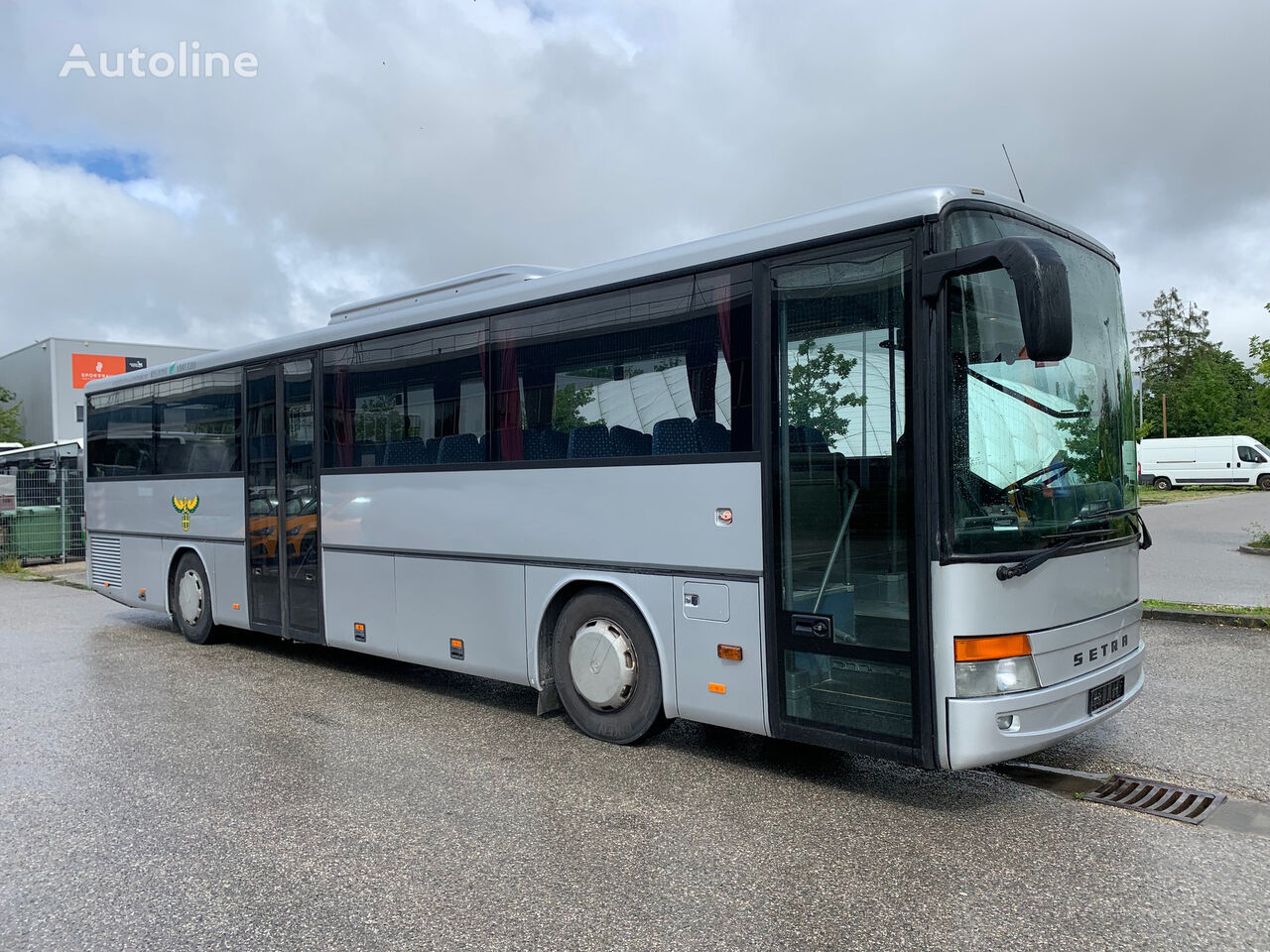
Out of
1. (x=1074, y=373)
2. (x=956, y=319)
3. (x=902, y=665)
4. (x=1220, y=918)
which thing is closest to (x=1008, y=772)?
(x=902, y=665)

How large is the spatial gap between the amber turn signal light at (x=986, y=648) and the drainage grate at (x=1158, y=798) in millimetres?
1204

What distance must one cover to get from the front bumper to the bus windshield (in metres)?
0.71

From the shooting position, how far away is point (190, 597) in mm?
10719

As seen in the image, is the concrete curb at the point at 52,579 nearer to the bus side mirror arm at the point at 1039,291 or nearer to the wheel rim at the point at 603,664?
the wheel rim at the point at 603,664

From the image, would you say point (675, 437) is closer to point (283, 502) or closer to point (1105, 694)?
point (1105, 694)

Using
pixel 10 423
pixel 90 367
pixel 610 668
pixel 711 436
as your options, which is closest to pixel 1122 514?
pixel 711 436

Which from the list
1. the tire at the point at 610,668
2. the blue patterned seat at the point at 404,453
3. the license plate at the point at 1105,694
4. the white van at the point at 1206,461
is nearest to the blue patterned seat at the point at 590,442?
the tire at the point at 610,668

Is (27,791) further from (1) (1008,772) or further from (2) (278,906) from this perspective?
(1) (1008,772)

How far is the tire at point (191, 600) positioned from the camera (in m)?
10.5

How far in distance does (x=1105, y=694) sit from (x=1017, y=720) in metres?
0.87

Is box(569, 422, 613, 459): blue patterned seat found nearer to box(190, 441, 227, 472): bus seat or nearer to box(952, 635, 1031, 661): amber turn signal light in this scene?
box(952, 635, 1031, 661): amber turn signal light

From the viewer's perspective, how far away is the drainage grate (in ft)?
16.4

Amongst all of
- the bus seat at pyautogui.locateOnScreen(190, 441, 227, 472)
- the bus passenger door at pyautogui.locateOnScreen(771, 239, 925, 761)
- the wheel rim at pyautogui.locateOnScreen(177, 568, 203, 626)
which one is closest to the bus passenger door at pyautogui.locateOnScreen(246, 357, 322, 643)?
the bus seat at pyautogui.locateOnScreen(190, 441, 227, 472)

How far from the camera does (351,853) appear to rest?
4.62 meters
